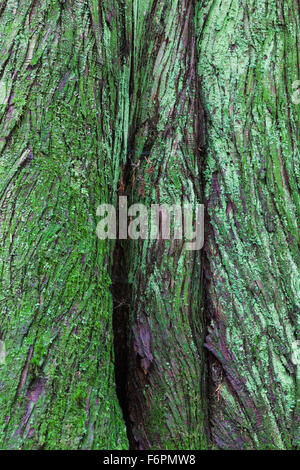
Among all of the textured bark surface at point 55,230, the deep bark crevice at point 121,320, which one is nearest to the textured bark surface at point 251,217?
the deep bark crevice at point 121,320

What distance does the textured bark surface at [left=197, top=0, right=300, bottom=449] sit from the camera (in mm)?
2092

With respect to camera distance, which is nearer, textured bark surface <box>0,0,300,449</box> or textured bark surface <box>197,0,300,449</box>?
textured bark surface <box>0,0,300,449</box>

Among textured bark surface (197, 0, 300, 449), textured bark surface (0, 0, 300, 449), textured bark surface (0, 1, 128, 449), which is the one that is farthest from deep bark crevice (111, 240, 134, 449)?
textured bark surface (197, 0, 300, 449)

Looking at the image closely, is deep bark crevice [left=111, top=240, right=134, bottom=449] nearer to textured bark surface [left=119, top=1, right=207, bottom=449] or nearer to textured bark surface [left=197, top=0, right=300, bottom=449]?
textured bark surface [left=119, top=1, right=207, bottom=449]

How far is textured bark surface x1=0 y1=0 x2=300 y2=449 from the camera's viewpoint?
1.89 m

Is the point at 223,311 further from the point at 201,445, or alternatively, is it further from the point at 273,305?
the point at 201,445

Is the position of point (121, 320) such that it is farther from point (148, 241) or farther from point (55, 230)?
point (55, 230)

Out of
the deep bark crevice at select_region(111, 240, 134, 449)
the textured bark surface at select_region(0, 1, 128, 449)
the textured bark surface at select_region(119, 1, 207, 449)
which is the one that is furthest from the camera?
the deep bark crevice at select_region(111, 240, 134, 449)

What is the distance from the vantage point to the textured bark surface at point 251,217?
6.86ft

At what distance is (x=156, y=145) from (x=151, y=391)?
1102 mm

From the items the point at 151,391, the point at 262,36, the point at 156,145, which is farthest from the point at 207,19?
the point at 151,391

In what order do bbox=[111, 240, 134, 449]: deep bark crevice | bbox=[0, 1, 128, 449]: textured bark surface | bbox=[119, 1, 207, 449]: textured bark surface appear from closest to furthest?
bbox=[0, 1, 128, 449]: textured bark surface < bbox=[119, 1, 207, 449]: textured bark surface < bbox=[111, 240, 134, 449]: deep bark crevice

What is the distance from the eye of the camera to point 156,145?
7.27 ft

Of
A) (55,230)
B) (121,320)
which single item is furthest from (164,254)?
(55,230)
